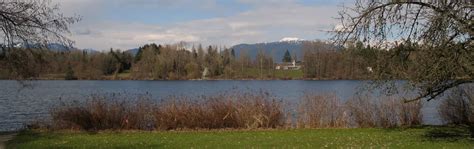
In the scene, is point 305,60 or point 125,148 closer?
point 125,148

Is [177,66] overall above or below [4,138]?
above

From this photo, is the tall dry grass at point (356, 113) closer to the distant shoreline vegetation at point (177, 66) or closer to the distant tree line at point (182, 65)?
the distant tree line at point (182, 65)

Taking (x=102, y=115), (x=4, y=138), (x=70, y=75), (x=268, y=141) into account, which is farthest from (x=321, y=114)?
(x=70, y=75)

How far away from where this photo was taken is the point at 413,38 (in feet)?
49.1

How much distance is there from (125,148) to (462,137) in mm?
10043

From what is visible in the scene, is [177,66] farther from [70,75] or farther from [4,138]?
[4,138]

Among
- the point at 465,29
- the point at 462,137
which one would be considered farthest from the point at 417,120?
the point at 465,29

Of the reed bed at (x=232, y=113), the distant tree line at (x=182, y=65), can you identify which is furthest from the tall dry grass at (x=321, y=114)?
the distant tree line at (x=182, y=65)

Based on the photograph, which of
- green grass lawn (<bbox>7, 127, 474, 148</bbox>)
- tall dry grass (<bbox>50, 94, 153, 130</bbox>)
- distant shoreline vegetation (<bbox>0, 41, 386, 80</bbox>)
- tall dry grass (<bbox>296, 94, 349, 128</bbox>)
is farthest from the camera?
distant shoreline vegetation (<bbox>0, 41, 386, 80</bbox>)

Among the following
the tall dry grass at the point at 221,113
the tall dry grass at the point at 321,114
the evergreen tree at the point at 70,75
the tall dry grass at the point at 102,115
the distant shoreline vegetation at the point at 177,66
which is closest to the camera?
the tall dry grass at the point at 221,113

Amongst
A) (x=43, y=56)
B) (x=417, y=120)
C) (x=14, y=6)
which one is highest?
(x=14, y=6)

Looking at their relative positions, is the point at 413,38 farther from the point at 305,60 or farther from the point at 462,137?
the point at 305,60

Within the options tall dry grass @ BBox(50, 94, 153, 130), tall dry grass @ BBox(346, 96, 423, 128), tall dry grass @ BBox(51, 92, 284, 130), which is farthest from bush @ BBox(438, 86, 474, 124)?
tall dry grass @ BBox(50, 94, 153, 130)

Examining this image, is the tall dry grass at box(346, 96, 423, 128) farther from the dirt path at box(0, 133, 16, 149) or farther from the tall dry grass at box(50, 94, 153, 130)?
the dirt path at box(0, 133, 16, 149)
